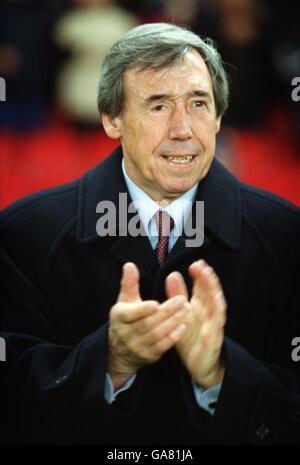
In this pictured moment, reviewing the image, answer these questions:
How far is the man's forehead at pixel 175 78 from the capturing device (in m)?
1.56

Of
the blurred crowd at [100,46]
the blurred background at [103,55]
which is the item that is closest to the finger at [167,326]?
the blurred background at [103,55]

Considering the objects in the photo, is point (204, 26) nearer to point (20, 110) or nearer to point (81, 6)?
point (81, 6)

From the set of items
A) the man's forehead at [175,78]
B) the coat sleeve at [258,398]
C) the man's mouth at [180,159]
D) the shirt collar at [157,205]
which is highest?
the man's forehead at [175,78]

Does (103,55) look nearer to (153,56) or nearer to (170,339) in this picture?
(153,56)

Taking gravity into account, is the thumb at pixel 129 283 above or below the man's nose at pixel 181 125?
below

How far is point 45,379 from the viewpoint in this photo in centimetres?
159

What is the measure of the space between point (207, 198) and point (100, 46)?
0.53m

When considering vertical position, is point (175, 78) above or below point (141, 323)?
above

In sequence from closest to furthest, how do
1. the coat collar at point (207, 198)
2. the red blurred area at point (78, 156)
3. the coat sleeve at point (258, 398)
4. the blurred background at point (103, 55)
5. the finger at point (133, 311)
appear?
Answer: the finger at point (133, 311) < the coat sleeve at point (258, 398) < the coat collar at point (207, 198) < the blurred background at point (103, 55) < the red blurred area at point (78, 156)

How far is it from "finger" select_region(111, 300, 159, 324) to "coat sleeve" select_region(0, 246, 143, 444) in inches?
4.2

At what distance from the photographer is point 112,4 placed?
2.10 m

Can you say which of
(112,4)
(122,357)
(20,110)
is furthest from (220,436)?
(112,4)

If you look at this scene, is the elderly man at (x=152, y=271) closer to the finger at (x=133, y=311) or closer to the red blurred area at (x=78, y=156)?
the finger at (x=133, y=311)

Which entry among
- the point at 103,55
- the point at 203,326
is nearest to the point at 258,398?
the point at 203,326
